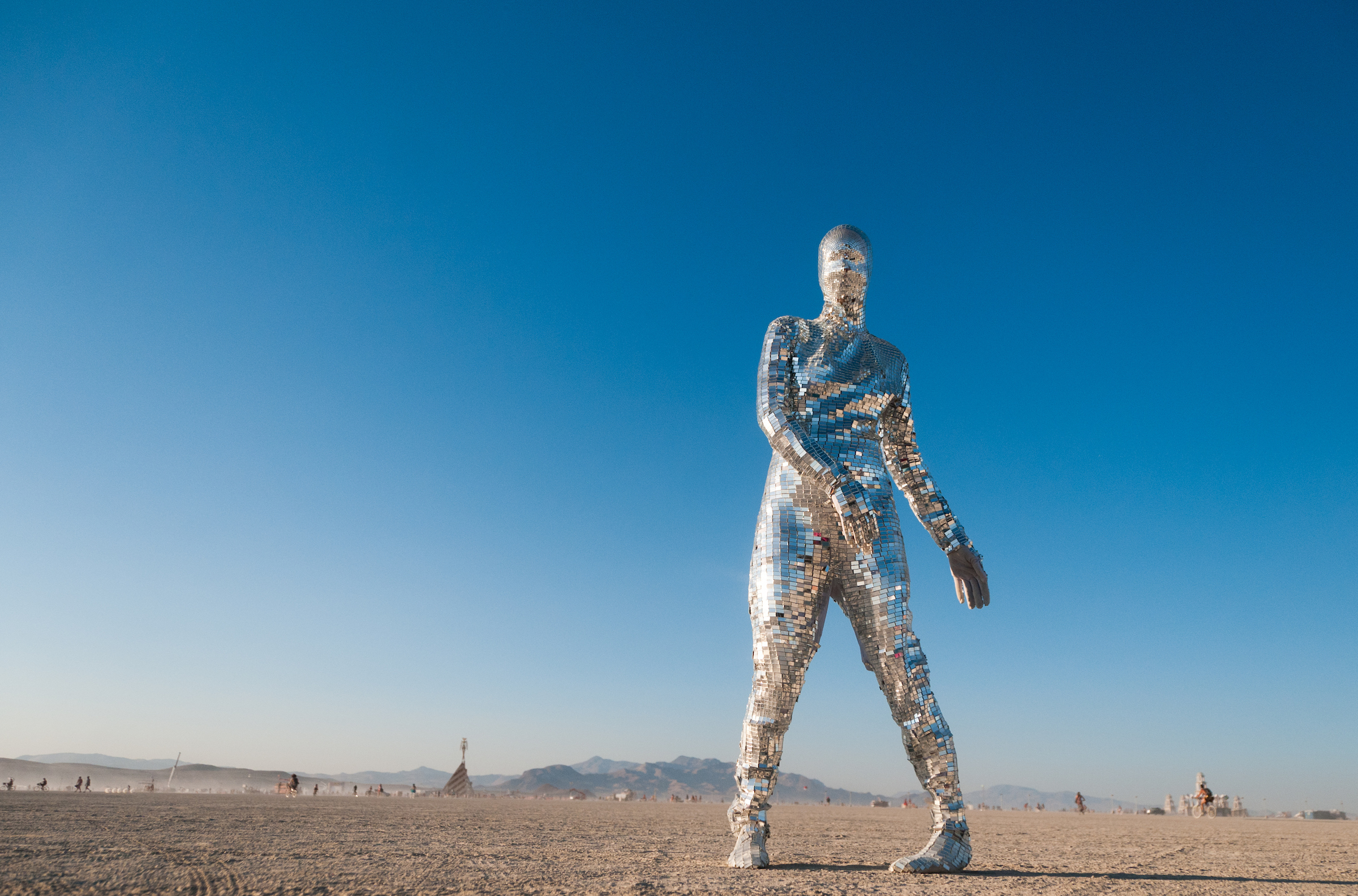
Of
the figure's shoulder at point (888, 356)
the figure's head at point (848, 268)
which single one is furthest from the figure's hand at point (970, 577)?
the figure's head at point (848, 268)

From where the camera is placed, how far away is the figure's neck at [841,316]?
5887mm

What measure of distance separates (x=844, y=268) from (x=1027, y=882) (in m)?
4.09

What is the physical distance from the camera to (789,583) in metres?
5.07

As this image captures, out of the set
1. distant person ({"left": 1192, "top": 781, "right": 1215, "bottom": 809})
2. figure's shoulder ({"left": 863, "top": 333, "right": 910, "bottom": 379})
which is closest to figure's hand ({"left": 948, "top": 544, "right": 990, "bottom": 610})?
figure's shoulder ({"left": 863, "top": 333, "right": 910, "bottom": 379})

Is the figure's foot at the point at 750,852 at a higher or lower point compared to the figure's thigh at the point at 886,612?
lower

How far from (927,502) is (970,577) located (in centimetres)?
65

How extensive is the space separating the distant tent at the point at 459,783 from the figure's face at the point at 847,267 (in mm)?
50669

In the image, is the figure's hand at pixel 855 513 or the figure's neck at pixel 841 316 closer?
the figure's hand at pixel 855 513

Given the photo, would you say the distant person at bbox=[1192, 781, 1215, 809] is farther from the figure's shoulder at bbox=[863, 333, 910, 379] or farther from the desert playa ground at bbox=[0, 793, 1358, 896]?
the figure's shoulder at bbox=[863, 333, 910, 379]

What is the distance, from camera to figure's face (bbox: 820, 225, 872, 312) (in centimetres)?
592

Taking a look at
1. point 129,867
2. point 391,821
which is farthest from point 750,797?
point 391,821

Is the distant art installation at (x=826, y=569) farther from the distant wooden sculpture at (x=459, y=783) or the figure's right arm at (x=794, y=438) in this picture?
the distant wooden sculpture at (x=459, y=783)

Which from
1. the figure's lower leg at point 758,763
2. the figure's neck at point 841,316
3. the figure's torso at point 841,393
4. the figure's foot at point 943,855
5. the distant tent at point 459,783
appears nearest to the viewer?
the figure's foot at point 943,855

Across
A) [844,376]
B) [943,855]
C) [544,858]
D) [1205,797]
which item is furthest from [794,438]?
[1205,797]
